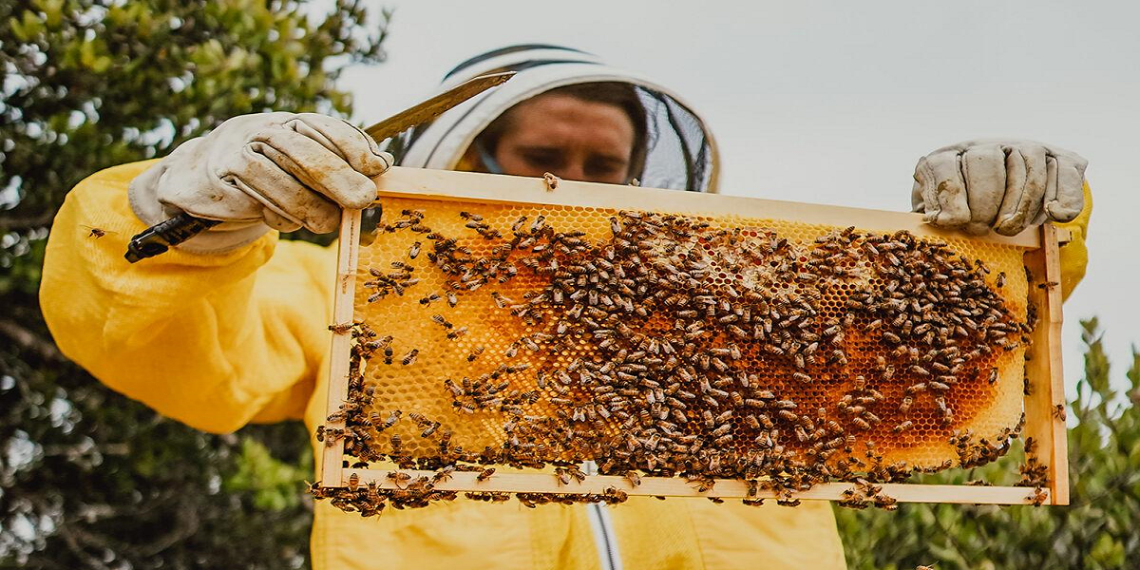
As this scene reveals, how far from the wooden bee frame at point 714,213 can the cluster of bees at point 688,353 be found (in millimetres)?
40

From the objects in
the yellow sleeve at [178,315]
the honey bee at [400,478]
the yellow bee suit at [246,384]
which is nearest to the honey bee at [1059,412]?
the yellow bee suit at [246,384]

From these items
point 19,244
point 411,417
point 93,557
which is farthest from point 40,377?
point 411,417

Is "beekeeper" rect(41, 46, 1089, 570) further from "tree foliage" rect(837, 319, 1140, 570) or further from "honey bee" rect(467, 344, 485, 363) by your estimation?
"tree foliage" rect(837, 319, 1140, 570)

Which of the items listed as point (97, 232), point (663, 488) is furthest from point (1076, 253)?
point (97, 232)

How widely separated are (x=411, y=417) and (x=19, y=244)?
2.82m

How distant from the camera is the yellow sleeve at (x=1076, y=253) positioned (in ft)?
10.5

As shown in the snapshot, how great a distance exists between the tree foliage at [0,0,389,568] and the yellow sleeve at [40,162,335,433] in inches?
42.3

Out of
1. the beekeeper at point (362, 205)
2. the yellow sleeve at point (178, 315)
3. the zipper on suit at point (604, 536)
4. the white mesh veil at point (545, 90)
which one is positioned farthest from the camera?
the white mesh veil at point (545, 90)

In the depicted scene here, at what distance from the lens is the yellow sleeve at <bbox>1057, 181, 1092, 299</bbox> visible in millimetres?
3215

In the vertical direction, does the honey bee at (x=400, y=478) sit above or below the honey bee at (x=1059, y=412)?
below

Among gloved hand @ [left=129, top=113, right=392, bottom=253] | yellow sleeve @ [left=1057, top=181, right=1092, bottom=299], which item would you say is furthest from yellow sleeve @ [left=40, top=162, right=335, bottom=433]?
yellow sleeve @ [left=1057, top=181, right=1092, bottom=299]

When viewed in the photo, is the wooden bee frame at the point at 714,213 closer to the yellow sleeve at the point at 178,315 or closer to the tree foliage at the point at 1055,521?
the yellow sleeve at the point at 178,315

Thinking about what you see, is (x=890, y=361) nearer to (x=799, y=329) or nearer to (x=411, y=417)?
(x=799, y=329)

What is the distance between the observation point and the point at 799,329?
8.64 feet
